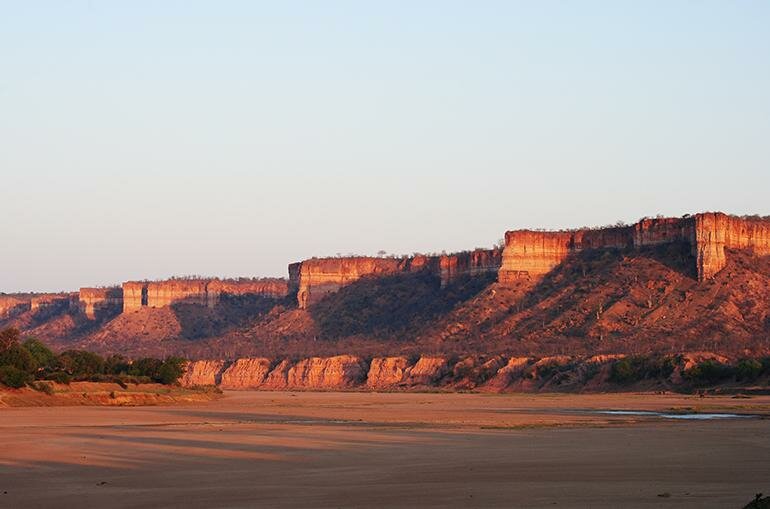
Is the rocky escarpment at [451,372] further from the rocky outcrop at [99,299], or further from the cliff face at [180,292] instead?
the rocky outcrop at [99,299]

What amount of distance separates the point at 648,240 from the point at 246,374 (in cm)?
3912

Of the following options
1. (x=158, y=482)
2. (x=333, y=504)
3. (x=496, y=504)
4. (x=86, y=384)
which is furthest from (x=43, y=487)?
(x=86, y=384)

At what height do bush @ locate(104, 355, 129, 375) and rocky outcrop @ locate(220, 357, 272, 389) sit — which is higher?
bush @ locate(104, 355, 129, 375)

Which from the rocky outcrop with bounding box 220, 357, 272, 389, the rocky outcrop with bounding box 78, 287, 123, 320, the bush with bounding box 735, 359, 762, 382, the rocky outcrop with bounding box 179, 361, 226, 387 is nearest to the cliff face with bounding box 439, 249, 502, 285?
the rocky outcrop with bounding box 220, 357, 272, 389

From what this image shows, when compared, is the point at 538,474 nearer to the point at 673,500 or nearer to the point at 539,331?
the point at 673,500

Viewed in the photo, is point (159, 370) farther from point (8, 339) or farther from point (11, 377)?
point (11, 377)

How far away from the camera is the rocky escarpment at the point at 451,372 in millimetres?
88438

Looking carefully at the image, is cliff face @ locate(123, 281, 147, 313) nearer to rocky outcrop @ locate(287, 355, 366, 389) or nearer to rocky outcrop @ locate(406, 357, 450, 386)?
rocky outcrop @ locate(287, 355, 366, 389)

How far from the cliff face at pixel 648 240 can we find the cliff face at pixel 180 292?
171ft

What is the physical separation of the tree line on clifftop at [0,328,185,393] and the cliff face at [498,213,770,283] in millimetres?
49597

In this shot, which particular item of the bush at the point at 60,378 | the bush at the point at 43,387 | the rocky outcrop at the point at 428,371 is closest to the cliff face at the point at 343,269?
the rocky outcrop at the point at 428,371

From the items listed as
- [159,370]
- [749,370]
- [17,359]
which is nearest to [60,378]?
[17,359]

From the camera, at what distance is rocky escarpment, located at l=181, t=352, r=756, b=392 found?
290 feet

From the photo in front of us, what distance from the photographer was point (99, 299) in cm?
18500
